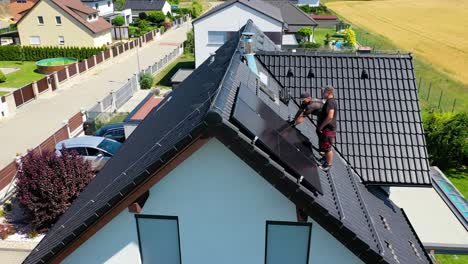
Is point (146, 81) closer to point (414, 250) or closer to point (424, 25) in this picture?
point (414, 250)

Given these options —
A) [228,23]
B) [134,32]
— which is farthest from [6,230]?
[134,32]

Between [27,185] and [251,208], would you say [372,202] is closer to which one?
[251,208]

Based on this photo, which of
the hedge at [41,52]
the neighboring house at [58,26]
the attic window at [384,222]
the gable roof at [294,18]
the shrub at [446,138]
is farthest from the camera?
the gable roof at [294,18]

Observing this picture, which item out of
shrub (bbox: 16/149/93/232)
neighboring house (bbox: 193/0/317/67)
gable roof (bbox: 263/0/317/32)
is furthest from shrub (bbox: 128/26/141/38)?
shrub (bbox: 16/149/93/232)

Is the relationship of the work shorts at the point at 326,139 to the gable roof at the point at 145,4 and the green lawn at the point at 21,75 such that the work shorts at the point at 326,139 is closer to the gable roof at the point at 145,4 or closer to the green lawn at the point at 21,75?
the green lawn at the point at 21,75

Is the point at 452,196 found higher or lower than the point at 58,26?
lower

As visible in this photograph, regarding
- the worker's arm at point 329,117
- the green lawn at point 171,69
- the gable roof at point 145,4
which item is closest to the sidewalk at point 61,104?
the green lawn at point 171,69
